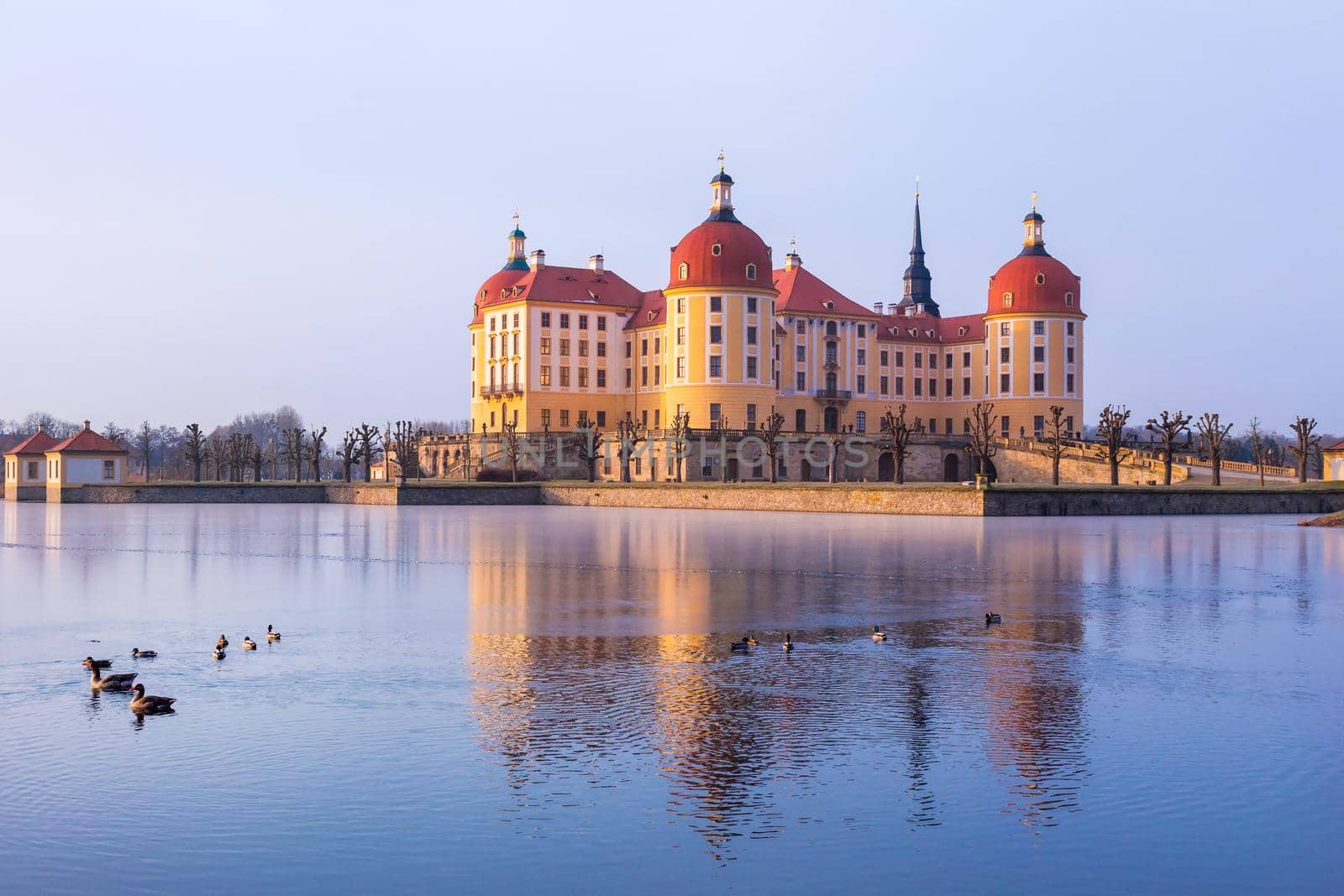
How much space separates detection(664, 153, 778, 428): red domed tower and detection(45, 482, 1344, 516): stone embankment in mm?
17566

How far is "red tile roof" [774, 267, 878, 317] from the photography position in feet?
353

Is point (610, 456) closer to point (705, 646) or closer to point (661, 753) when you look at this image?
point (705, 646)

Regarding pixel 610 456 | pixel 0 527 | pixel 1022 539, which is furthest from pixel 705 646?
pixel 610 456

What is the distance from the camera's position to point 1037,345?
107 metres

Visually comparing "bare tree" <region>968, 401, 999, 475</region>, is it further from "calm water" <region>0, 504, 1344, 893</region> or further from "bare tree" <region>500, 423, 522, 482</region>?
"calm water" <region>0, 504, 1344, 893</region>

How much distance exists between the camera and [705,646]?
1958 centimetres

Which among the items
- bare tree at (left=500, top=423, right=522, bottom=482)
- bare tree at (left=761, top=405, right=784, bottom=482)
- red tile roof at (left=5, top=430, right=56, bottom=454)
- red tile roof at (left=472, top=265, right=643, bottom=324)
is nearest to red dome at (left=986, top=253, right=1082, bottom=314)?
bare tree at (left=761, top=405, right=784, bottom=482)

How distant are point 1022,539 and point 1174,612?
66.4 feet

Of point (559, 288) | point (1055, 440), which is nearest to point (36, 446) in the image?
point (559, 288)

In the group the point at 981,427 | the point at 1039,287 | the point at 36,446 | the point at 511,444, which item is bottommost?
the point at 36,446

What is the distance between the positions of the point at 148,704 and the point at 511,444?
83839mm

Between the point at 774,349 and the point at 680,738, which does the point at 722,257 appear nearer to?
the point at 774,349

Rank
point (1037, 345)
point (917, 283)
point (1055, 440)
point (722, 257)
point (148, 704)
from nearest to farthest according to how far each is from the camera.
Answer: point (148, 704)
point (1055, 440)
point (722, 257)
point (1037, 345)
point (917, 283)

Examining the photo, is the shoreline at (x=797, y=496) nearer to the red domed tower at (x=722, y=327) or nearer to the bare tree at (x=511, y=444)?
the bare tree at (x=511, y=444)
